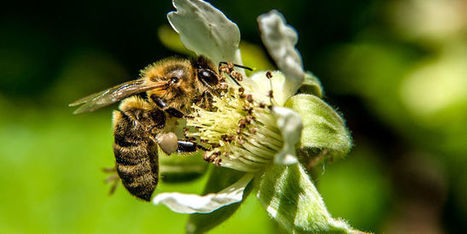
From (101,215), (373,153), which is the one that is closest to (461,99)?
(373,153)

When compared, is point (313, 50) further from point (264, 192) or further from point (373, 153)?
point (264, 192)

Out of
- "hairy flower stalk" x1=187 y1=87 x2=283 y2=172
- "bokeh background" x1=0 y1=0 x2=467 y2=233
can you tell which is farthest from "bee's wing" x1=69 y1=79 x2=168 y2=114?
"bokeh background" x1=0 y1=0 x2=467 y2=233

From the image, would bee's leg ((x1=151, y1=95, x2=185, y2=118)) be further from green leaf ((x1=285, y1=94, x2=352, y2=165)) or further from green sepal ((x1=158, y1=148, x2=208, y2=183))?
green leaf ((x1=285, y1=94, x2=352, y2=165))

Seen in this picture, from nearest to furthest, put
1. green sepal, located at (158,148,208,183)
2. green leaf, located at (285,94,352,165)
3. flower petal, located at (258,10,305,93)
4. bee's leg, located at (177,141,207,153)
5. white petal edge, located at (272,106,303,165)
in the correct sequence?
flower petal, located at (258,10,305,93) < white petal edge, located at (272,106,303,165) < green leaf, located at (285,94,352,165) < bee's leg, located at (177,141,207,153) < green sepal, located at (158,148,208,183)

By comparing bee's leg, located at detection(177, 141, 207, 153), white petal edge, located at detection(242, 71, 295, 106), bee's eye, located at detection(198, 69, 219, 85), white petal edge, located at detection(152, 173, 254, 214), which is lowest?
white petal edge, located at detection(152, 173, 254, 214)

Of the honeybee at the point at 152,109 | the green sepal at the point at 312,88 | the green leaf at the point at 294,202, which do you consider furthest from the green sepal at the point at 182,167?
the green sepal at the point at 312,88
